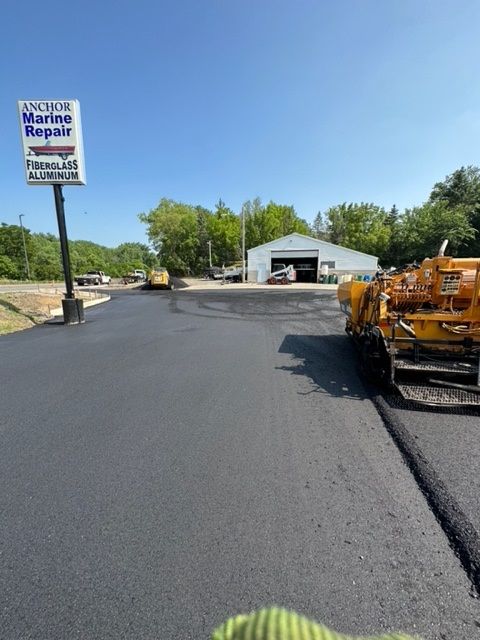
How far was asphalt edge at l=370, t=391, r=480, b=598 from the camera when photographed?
69.8 inches

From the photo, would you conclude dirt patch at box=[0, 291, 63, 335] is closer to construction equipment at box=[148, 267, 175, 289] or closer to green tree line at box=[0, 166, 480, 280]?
construction equipment at box=[148, 267, 175, 289]

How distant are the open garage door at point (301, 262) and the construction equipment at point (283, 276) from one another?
1017 millimetres

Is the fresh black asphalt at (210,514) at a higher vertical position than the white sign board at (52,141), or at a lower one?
lower

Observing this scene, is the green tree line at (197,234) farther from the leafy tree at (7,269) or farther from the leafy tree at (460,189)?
the leafy tree at (460,189)

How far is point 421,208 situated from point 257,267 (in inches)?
928

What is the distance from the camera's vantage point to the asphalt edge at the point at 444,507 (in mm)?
1772

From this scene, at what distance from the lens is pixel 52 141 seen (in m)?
10.1

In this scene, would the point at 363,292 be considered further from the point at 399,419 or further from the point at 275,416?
the point at 275,416

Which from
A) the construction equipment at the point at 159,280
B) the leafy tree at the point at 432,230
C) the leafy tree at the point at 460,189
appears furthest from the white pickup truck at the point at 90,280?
the leafy tree at the point at 460,189

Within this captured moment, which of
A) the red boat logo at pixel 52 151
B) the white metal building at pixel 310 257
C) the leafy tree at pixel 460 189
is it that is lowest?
the white metal building at pixel 310 257

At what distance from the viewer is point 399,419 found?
3.44 metres

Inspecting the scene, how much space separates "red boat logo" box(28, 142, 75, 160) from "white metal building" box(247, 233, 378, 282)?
85.2 ft

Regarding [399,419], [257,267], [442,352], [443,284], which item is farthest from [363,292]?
[257,267]

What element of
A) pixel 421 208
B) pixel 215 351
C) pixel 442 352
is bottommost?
pixel 215 351
